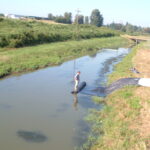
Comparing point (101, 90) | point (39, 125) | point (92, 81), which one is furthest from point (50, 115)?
point (92, 81)

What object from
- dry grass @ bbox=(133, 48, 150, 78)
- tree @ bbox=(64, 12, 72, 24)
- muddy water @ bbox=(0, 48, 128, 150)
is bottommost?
muddy water @ bbox=(0, 48, 128, 150)

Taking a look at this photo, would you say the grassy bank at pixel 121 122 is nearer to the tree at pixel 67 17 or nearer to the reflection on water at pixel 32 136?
the reflection on water at pixel 32 136

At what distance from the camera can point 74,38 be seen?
48.4 meters

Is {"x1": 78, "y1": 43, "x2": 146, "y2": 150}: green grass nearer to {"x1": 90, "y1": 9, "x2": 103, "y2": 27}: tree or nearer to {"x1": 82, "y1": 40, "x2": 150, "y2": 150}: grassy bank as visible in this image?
{"x1": 82, "y1": 40, "x2": 150, "y2": 150}: grassy bank

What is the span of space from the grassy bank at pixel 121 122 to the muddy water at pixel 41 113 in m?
0.63

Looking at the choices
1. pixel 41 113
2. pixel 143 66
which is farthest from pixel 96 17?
pixel 41 113

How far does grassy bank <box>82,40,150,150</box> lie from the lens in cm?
904

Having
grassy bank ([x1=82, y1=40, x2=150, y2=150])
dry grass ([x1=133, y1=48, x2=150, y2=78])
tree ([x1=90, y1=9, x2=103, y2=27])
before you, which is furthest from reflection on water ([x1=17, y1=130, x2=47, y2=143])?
tree ([x1=90, y1=9, x2=103, y2=27])

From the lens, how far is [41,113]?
39.9ft

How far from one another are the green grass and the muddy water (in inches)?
23.6

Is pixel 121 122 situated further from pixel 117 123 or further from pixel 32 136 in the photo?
pixel 32 136

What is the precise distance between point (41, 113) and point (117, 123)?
381 centimetres

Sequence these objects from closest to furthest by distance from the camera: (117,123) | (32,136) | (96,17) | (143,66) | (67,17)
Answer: (32,136), (117,123), (143,66), (67,17), (96,17)

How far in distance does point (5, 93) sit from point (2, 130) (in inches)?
204
